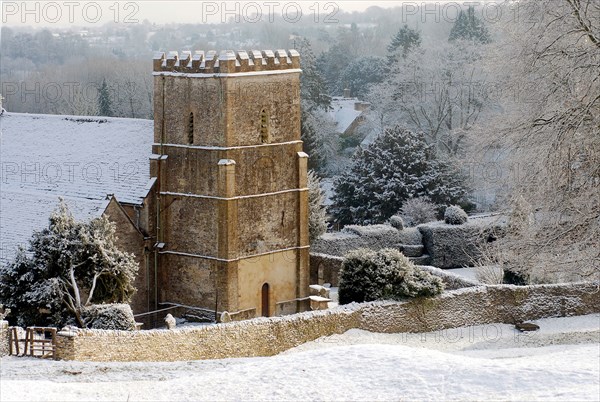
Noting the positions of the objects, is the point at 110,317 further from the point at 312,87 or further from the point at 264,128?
the point at 312,87

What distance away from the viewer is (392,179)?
56.2 m

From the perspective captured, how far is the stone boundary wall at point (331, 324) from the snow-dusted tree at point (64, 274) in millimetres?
4376

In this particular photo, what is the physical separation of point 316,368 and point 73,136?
23.6m

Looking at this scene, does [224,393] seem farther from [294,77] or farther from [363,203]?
[363,203]

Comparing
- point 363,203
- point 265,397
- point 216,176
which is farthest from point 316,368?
point 363,203

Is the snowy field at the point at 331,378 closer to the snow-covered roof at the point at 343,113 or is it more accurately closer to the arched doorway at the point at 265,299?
the arched doorway at the point at 265,299

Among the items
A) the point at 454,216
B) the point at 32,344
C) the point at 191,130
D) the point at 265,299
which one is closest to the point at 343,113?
the point at 454,216

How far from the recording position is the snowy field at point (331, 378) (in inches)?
819

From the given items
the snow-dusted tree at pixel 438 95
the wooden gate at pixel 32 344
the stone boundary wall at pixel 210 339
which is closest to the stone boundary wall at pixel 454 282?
the stone boundary wall at pixel 210 339

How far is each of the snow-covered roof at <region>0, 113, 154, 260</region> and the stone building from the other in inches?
2.8

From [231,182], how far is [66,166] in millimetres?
7072

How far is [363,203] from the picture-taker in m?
57.0

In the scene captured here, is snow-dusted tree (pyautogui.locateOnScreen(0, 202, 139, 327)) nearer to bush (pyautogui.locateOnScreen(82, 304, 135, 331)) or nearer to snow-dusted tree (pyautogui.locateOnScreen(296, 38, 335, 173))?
bush (pyautogui.locateOnScreen(82, 304, 135, 331))

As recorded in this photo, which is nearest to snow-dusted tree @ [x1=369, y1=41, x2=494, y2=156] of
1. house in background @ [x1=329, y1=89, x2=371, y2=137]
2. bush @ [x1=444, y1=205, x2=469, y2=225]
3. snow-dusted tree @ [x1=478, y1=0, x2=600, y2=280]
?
house in background @ [x1=329, y1=89, x2=371, y2=137]
